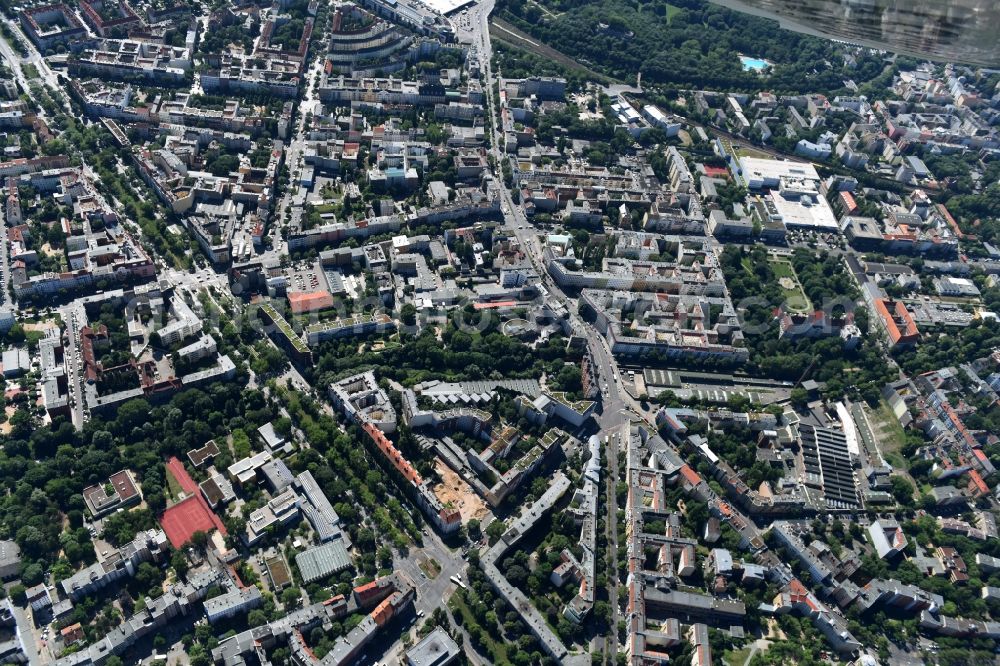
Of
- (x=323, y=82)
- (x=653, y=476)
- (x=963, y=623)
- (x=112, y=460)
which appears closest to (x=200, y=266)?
(x=112, y=460)

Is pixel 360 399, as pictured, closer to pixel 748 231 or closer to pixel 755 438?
pixel 755 438

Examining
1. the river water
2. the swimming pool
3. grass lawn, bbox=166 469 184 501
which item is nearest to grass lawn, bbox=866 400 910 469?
grass lawn, bbox=166 469 184 501

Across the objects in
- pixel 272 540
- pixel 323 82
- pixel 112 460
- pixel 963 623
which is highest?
pixel 323 82

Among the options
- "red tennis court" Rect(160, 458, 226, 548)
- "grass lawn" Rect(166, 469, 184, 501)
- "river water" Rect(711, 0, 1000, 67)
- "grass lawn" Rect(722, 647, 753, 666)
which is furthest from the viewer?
"river water" Rect(711, 0, 1000, 67)

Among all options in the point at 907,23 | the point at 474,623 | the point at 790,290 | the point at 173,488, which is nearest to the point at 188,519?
the point at 173,488

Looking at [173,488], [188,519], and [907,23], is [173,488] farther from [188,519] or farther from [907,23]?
[907,23]

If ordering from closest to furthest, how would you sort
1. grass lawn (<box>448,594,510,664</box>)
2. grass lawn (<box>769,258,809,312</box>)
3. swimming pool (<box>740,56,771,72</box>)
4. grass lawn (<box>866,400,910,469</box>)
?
grass lawn (<box>448,594,510,664</box>) → grass lawn (<box>866,400,910,469</box>) → grass lawn (<box>769,258,809,312</box>) → swimming pool (<box>740,56,771,72</box>)

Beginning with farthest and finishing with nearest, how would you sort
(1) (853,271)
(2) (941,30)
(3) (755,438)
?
1. (2) (941,30)
2. (1) (853,271)
3. (3) (755,438)

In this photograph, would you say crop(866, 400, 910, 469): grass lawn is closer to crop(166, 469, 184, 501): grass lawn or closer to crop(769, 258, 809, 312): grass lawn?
crop(769, 258, 809, 312): grass lawn
